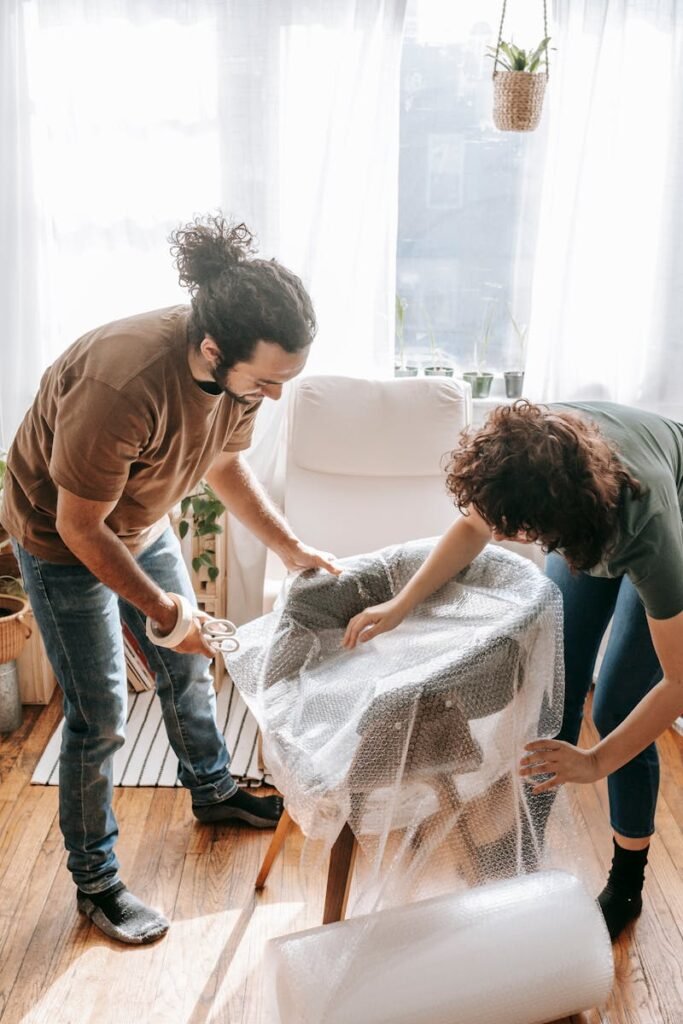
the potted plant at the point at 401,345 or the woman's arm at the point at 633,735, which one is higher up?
the potted plant at the point at 401,345

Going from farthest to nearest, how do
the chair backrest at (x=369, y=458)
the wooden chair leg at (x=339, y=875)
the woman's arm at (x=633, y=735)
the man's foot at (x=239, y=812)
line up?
the chair backrest at (x=369, y=458) → the man's foot at (x=239, y=812) → the wooden chair leg at (x=339, y=875) → the woman's arm at (x=633, y=735)

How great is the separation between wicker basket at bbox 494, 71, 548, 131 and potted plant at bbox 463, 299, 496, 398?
57cm

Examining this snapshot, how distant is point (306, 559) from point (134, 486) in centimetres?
35

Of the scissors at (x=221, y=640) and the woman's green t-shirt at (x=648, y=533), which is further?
the scissors at (x=221, y=640)

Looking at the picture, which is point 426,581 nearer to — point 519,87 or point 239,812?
point 239,812

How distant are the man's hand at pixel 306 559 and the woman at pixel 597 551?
139 mm

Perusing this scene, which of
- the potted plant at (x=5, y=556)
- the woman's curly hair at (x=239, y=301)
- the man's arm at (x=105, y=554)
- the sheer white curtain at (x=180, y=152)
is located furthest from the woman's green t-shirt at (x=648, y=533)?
the potted plant at (x=5, y=556)

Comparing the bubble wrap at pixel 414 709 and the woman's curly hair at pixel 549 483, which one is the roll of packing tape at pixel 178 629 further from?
the woman's curly hair at pixel 549 483

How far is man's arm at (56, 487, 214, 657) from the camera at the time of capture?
1.60 meters

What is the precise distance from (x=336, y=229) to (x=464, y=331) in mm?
538

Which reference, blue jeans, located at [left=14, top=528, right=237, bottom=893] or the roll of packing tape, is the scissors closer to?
the roll of packing tape

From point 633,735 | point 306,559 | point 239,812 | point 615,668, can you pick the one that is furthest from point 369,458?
point 633,735

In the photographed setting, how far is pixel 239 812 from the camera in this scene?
2271 millimetres

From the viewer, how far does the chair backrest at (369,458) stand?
2697 millimetres
